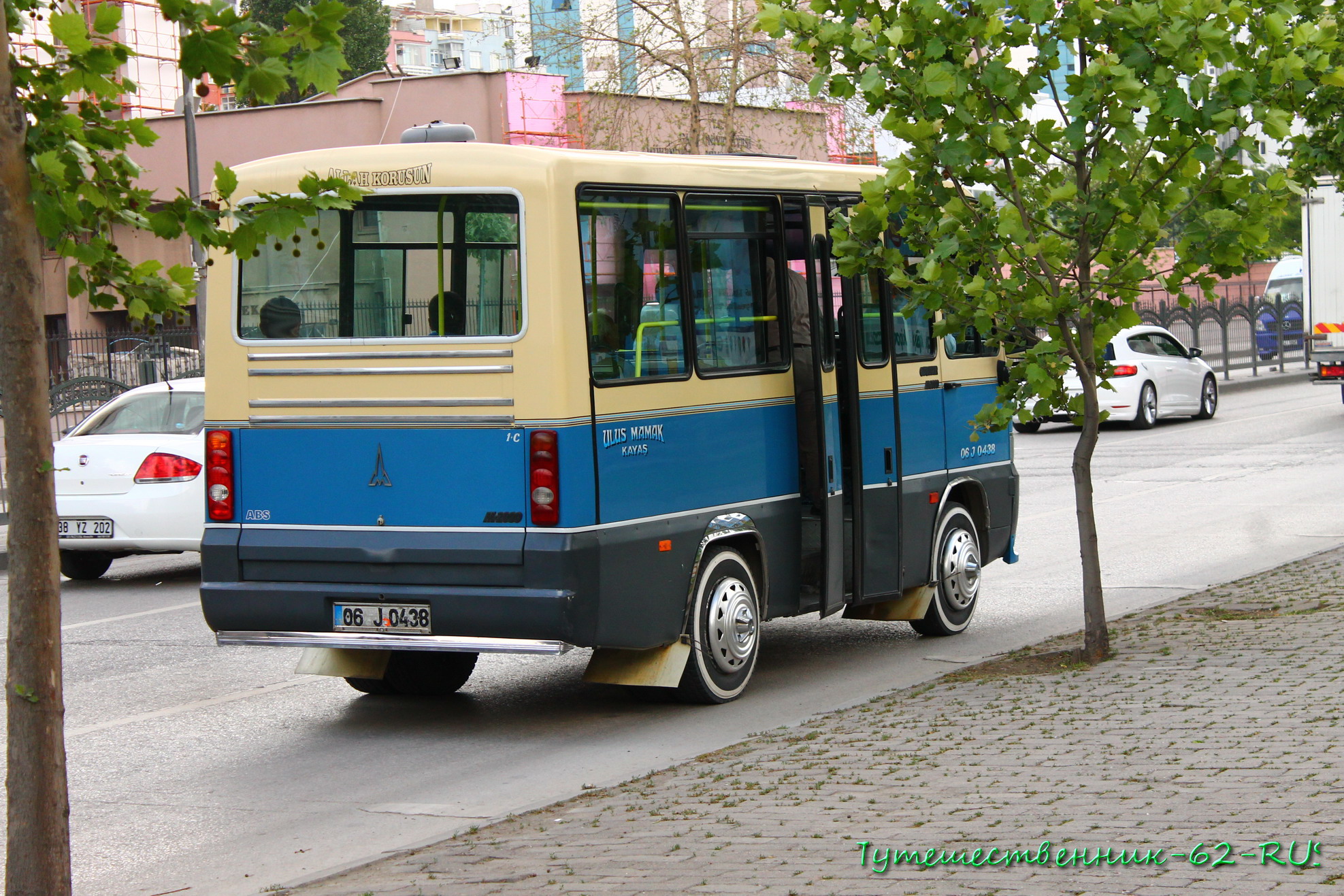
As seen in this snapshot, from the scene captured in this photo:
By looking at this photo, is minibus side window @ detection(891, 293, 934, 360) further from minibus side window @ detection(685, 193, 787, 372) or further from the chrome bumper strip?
the chrome bumper strip

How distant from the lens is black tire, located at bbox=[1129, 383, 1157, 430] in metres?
26.3

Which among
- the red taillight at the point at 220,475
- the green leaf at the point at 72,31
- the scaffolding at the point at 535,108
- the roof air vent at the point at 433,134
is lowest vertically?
the red taillight at the point at 220,475

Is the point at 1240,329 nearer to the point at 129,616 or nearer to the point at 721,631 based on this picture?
the point at 129,616

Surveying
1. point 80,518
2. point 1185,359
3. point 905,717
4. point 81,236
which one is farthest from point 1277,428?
point 81,236

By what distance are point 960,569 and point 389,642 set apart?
13.0 feet

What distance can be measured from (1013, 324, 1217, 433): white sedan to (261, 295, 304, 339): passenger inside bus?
19125 millimetres

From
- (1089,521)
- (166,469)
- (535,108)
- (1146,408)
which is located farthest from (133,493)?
(535,108)

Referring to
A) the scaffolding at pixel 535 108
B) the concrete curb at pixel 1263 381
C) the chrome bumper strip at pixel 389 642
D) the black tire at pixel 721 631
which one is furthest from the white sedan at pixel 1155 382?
the chrome bumper strip at pixel 389 642

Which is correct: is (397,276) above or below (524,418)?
above

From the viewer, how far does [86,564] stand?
14.0 meters

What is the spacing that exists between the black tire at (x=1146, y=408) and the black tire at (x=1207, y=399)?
46.2 inches

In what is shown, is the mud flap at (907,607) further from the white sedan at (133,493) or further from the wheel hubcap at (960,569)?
the white sedan at (133,493)

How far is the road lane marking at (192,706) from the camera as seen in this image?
8.02 meters

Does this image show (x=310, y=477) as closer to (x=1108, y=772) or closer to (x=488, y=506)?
(x=488, y=506)
